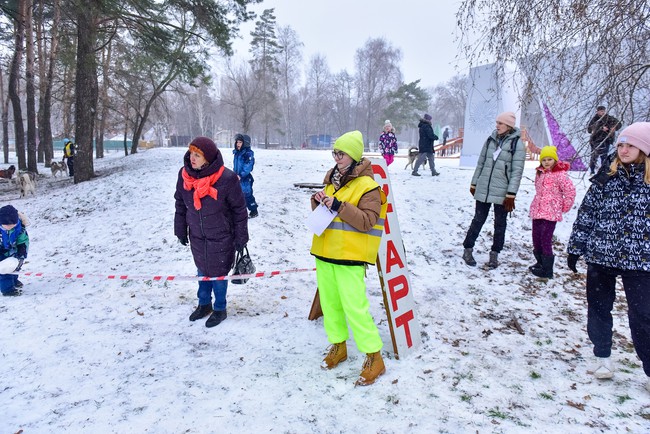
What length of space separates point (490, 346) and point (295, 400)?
2035 mm

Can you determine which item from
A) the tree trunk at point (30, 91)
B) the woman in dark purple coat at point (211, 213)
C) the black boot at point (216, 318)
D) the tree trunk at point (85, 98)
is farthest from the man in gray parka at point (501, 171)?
the tree trunk at point (30, 91)

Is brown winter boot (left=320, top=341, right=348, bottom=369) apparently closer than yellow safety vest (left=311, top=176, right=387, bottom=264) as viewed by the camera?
No

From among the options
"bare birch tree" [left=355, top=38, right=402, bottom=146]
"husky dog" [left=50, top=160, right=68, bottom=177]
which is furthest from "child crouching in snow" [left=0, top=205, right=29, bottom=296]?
"bare birch tree" [left=355, top=38, right=402, bottom=146]

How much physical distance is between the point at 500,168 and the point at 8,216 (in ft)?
21.8

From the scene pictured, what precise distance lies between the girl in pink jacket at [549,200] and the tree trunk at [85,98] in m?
12.8

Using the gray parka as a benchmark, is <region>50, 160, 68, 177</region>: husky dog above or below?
above

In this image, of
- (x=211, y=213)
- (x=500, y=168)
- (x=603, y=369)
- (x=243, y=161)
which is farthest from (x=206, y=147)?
(x=500, y=168)

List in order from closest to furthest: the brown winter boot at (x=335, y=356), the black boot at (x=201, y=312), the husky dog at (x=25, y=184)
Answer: the brown winter boot at (x=335, y=356) → the black boot at (x=201, y=312) → the husky dog at (x=25, y=184)

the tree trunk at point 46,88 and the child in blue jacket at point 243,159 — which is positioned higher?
the tree trunk at point 46,88

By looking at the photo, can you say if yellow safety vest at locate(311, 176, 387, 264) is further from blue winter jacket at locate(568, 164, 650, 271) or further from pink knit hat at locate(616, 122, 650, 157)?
pink knit hat at locate(616, 122, 650, 157)

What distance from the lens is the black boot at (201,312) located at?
4.30 metres

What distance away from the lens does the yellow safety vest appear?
3041 mm

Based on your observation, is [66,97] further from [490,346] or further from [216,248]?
[490,346]

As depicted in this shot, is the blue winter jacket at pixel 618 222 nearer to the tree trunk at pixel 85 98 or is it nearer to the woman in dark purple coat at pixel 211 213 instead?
the woman in dark purple coat at pixel 211 213
